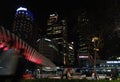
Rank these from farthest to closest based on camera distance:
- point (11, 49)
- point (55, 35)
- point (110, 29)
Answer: point (55, 35) → point (110, 29) → point (11, 49)

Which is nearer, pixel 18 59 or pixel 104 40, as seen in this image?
pixel 18 59

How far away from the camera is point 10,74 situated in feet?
11.6

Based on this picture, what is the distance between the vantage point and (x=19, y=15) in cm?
11731

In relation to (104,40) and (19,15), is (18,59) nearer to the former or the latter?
(104,40)

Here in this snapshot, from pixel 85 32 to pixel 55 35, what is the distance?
79.1m

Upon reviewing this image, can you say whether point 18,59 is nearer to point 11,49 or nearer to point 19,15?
point 11,49

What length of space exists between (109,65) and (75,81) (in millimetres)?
72731

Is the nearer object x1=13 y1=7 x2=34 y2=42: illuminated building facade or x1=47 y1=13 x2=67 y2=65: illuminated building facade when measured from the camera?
x1=47 y1=13 x2=67 y2=65: illuminated building facade

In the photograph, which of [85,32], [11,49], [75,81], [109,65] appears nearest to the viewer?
[11,49]

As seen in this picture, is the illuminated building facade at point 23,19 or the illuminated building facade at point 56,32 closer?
the illuminated building facade at point 56,32

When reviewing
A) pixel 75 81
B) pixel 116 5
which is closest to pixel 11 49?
pixel 75 81

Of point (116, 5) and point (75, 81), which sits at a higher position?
point (116, 5)

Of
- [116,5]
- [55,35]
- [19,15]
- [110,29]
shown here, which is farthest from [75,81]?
[19,15]

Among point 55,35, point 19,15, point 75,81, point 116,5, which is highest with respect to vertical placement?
point 19,15
